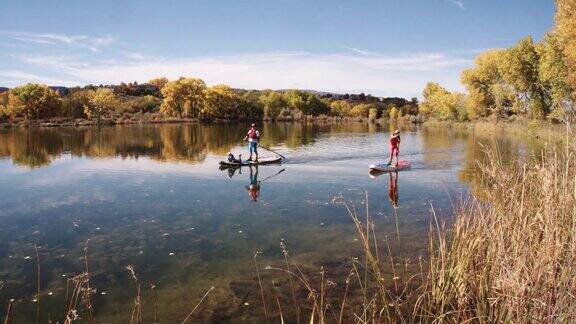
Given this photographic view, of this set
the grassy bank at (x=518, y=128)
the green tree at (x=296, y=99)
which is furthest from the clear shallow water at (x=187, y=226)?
the green tree at (x=296, y=99)

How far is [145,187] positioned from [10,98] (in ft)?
301

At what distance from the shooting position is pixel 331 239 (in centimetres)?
1288

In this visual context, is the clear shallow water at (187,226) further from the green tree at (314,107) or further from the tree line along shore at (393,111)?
the green tree at (314,107)

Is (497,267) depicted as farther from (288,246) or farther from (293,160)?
(293,160)

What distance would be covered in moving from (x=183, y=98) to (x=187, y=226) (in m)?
98.4

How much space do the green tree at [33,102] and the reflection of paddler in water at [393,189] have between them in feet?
309

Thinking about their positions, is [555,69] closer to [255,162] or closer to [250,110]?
[255,162]

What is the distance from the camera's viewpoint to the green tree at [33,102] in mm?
94562

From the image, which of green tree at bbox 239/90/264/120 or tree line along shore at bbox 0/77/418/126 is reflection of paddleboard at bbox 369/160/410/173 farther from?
green tree at bbox 239/90/264/120

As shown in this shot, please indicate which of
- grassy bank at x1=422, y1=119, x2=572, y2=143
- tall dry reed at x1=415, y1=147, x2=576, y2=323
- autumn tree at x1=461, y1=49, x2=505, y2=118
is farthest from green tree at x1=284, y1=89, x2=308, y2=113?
tall dry reed at x1=415, y1=147, x2=576, y2=323

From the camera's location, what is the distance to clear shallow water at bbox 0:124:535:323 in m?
9.55

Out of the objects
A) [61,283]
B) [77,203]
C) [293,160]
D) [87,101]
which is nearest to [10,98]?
[87,101]

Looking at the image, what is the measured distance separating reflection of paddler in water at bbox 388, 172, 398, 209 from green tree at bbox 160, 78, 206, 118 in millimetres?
89086

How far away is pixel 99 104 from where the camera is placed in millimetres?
102688
